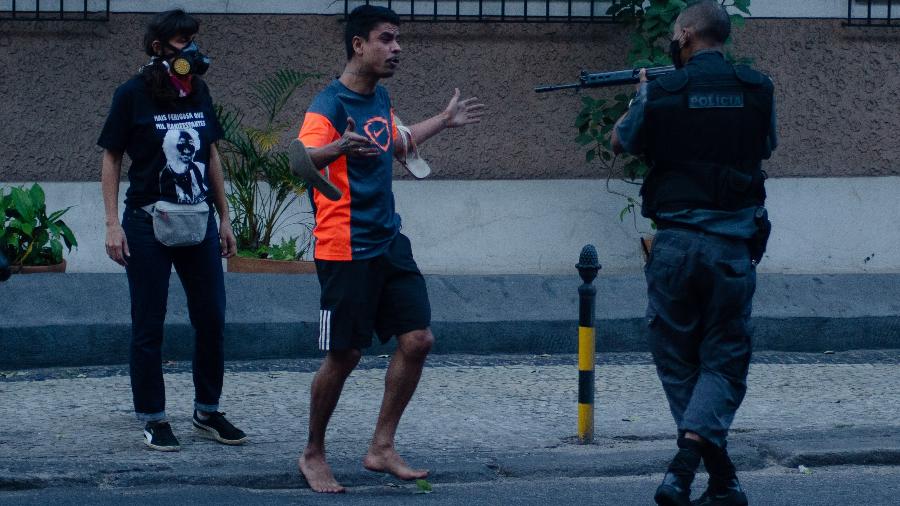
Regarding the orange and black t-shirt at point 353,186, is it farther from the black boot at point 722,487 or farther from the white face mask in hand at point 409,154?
the black boot at point 722,487

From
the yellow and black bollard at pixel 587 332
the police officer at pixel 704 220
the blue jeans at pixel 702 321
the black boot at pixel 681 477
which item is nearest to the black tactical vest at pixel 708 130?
the police officer at pixel 704 220

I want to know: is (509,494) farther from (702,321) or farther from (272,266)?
(272,266)

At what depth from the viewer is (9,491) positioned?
5586 millimetres

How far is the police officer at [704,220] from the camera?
499cm

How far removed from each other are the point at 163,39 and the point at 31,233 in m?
3.11

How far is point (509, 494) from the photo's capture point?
567 centimetres

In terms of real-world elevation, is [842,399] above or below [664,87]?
below

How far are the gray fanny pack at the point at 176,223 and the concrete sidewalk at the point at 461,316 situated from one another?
2.20 m

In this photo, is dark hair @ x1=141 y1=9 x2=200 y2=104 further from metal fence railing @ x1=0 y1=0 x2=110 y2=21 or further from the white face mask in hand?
metal fence railing @ x1=0 y1=0 x2=110 y2=21

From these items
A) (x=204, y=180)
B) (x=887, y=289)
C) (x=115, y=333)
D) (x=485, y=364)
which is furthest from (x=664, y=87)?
(x=887, y=289)

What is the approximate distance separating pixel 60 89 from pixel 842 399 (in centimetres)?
553

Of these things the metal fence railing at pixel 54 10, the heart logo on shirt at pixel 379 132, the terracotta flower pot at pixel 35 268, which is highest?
the metal fence railing at pixel 54 10

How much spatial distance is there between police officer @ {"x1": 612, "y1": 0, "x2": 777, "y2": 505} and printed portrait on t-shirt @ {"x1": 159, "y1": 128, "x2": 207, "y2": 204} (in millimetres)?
1961

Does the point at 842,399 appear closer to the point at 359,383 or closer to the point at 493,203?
the point at 359,383
